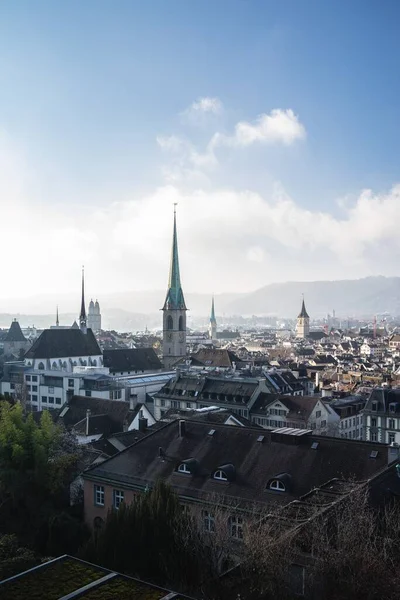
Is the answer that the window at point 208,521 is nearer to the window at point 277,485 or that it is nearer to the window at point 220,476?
the window at point 220,476

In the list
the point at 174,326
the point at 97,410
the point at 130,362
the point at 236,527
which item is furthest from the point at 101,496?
the point at 174,326

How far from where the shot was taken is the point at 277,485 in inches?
1114

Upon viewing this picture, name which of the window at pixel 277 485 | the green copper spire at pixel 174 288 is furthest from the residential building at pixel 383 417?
the green copper spire at pixel 174 288

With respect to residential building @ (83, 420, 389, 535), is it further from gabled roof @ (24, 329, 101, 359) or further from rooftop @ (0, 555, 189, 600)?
gabled roof @ (24, 329, 101, 359)

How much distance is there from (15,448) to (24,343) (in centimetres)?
11444

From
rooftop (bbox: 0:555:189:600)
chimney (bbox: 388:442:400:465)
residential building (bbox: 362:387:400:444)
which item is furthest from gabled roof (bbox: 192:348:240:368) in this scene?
rooftop (bbox: 0:555:189:600)

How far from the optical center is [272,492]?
28.2m

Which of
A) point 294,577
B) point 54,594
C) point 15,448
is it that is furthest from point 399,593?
point 15,448

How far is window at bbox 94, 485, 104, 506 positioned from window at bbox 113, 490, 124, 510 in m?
1.09

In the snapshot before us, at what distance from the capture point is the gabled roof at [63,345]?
90.9 m

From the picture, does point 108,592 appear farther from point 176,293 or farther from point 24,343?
point 24,343

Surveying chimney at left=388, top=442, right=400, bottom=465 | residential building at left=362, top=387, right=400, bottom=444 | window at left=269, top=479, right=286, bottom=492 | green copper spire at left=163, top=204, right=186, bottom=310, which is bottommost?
residential building at left=362, top=387, right=400, bottom=444

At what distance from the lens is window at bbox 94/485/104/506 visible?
111 ft

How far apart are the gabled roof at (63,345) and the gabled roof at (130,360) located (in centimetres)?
236
